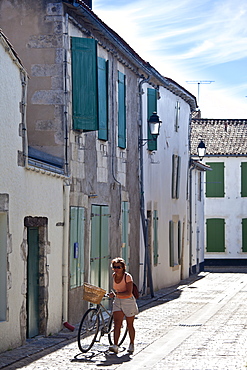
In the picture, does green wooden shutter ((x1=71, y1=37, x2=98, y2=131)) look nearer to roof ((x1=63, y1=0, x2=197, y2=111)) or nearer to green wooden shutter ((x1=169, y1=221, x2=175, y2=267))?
roof ((x1=63, y1=0, x2=197, y2=111))

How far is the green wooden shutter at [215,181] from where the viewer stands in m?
36.6

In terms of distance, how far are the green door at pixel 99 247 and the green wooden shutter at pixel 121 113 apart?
1.97 meters

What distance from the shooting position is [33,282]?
40.0 ft

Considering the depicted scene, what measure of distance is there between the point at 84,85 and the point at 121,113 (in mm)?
3502

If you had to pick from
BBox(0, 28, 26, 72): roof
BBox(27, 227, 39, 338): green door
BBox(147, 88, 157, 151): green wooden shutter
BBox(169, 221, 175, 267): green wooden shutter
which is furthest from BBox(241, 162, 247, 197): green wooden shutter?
BBox(0, 28, 26, 72): roof

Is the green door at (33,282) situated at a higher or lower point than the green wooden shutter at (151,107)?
lower

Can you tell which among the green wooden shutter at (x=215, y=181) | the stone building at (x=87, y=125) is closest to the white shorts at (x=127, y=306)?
the stone building at (x=87, y=125)

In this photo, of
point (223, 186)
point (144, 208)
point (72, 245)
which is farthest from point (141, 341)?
point (223, 186)

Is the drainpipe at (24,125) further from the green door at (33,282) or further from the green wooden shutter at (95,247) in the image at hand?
the green wooden shutter at (95,247)

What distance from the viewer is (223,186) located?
3672 centimetres

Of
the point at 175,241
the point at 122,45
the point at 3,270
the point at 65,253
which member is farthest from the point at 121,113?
the point at 175,241

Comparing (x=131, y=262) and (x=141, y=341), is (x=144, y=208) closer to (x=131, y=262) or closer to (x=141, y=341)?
(x=131, y=262)

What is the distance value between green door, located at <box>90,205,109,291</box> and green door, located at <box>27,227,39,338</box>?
2.80 meters

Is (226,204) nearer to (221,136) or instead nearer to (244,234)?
(244,234)
